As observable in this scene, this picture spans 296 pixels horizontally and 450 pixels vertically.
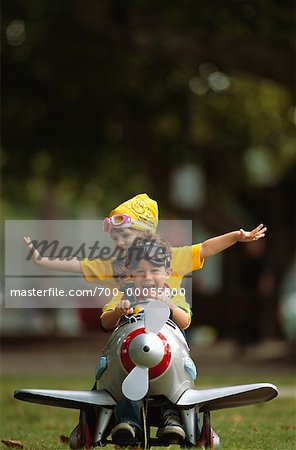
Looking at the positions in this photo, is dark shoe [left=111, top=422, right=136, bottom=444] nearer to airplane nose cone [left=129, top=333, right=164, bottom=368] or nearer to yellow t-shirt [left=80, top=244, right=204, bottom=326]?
airplane nose cone [left=129, top=333, right=164, bottom=368]

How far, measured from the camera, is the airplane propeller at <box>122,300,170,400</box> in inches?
242

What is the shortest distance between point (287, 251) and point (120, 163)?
4518 mm

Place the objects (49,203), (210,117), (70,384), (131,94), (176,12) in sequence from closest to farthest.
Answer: (70,384) → (176,12) → (131,94) → (210,117) → (49,203)

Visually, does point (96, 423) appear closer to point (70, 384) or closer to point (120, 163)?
point (70, 384)

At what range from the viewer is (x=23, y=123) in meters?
22.1

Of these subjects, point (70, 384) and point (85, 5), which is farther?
point (85, 5)

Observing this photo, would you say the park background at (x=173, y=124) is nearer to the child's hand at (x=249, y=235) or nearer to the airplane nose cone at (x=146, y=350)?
the child's hand at (x=249, y=235)

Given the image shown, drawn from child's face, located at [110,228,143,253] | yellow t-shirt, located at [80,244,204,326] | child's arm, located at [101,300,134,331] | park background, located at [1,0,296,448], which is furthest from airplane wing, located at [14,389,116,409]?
park background, located at [1,0,296,448]

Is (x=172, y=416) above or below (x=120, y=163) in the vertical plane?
below

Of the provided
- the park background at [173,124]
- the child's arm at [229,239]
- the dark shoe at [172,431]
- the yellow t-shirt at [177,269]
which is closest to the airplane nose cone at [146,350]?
the dark shoe at [172,431]

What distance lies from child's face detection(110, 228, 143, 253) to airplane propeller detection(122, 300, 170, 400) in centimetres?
62

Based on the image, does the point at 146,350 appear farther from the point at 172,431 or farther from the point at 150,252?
the point at 150,252

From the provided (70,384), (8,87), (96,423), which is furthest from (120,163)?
(96,423)

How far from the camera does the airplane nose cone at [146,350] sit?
20.3ft
